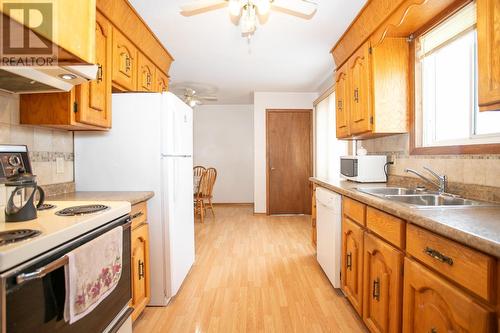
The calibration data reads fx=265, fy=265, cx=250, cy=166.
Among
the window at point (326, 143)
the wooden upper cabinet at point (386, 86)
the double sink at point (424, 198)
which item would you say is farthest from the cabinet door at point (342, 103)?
the window at point (326, 143)

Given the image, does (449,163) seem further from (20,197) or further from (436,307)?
(20,197)

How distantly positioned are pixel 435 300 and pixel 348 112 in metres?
1.90

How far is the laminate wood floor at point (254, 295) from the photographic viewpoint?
1757mm

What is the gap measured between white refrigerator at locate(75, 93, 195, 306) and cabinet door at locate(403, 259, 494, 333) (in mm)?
1529

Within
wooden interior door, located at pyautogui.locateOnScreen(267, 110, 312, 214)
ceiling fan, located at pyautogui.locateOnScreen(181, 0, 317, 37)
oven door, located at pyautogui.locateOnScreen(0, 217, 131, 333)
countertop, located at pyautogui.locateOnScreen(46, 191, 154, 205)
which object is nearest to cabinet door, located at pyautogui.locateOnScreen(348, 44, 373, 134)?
ceiling fan, located at pyautogui.locateOnScreen(181, 0, 317, 37)

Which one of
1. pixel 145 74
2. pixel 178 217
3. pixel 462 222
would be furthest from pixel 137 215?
pixel 462 222

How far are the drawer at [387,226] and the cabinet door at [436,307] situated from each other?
0.11 m

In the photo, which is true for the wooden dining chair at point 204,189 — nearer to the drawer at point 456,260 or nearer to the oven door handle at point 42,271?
the oven door handle at point 42,271

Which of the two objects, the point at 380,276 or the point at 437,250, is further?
the point at 380,276

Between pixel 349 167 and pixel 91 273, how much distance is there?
2.28 meters

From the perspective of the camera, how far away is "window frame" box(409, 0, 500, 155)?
1447 mm

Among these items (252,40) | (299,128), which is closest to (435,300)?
(252,40)

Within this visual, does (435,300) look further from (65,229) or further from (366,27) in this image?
(366,27)

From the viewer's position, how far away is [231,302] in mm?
2031
